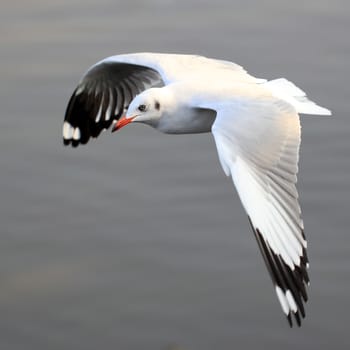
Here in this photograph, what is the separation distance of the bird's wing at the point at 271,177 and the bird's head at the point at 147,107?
0.38m

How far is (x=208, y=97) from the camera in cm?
545

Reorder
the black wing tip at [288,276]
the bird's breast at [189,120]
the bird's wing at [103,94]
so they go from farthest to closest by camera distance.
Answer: the bird's wing at [103,94]
the bird's breast at [189,120]
the black wing tip at [288,276]

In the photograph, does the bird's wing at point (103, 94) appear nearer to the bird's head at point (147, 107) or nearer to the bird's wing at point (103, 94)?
the bird's wing at point (103, 94)

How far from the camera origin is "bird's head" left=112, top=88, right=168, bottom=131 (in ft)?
18.4

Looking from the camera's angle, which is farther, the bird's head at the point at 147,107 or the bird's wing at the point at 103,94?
the bird's wing at the point at 103,94

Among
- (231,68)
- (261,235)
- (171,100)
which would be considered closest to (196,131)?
(171,100)

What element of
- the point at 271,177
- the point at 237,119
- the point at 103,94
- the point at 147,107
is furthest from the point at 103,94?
the point at 271,177

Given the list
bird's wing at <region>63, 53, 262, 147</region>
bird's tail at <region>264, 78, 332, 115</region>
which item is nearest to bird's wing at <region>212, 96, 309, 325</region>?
bird's tail at <region>264, 78, 332, 115</region>

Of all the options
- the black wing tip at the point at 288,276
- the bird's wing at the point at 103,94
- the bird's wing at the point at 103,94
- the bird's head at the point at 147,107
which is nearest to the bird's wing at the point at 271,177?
the black wing tip at the point at 288,276

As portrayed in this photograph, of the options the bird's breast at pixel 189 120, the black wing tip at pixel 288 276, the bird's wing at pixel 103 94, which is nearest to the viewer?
the black wing tip at pixel 288 276

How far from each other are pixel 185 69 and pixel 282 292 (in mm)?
1589

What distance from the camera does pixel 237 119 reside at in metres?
5.18

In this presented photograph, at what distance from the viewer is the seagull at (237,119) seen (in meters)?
4.74

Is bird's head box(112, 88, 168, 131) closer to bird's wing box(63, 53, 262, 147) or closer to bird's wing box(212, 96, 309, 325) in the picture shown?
bird's wing box(212, 96, 309, 325)
